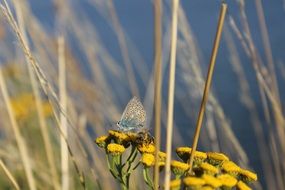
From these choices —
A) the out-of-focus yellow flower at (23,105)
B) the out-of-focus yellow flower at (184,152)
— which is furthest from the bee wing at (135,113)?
the out-of-focus yellow flower at (23,105)

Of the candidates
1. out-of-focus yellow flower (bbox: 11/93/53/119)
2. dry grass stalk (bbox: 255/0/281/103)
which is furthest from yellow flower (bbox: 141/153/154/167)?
out-of-focus yellow flower (bbox: 11/93/53/119)

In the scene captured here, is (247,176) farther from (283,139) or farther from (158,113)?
(283,139)

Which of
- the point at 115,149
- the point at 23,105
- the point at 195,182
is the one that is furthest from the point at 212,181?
the point at 23,105

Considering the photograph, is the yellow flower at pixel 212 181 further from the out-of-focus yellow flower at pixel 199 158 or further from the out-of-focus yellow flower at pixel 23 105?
the out-of-focus yellow flower at pixel 23 105

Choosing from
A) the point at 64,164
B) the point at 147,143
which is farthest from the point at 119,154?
the point at 64,164

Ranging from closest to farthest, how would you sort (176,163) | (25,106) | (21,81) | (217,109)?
1. (176,163)
2. (217,109)
3. (25,106)
4. (21,81)

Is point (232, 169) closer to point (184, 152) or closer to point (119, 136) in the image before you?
point (184, 152)

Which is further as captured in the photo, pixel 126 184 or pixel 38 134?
pixel 38 134
